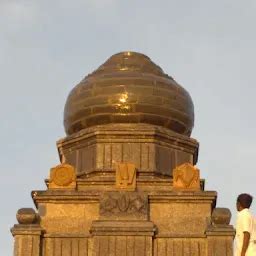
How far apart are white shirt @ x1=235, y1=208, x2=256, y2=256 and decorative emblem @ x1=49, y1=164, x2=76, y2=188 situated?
10360mm

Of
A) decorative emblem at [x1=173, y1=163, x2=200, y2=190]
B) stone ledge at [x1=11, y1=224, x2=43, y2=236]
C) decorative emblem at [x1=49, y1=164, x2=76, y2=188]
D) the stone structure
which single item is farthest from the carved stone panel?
stone ledge at [x1=11, y1=224, x2=43, y2=236]

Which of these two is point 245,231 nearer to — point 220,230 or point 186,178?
point 220,230

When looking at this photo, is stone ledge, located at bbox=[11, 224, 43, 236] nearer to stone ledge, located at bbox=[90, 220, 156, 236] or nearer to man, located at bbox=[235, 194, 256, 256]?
stone ledge, located at bbox=[90, 220, 156, 236]

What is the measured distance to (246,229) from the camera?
17406 mm

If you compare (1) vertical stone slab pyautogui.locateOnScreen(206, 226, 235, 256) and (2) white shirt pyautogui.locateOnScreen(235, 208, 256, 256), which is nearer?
(2) white shirt pyautogui.locateOnScreen(235, 208, 256, 256)

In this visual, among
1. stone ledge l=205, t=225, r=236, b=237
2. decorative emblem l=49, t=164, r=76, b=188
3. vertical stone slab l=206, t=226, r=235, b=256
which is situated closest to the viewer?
vertical stone slab l=206, t=226, r=235, b=256

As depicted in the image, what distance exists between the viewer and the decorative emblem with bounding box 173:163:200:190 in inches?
1076

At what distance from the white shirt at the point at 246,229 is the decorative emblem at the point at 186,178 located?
31.5 ft

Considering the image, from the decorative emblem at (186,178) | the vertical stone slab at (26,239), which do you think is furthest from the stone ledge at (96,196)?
the vertical stone slab at (26,239)

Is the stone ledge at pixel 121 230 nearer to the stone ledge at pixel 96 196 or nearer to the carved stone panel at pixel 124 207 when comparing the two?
the carved stone panel at pixel 124 207

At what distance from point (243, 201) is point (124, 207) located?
9286 millimetres

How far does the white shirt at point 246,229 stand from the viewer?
17.4 m

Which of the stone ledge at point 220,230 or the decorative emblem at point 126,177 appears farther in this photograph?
the decorative emblem at point 126,177

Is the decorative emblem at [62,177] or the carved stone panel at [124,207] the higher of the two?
the decorative emblem at [62,177]
